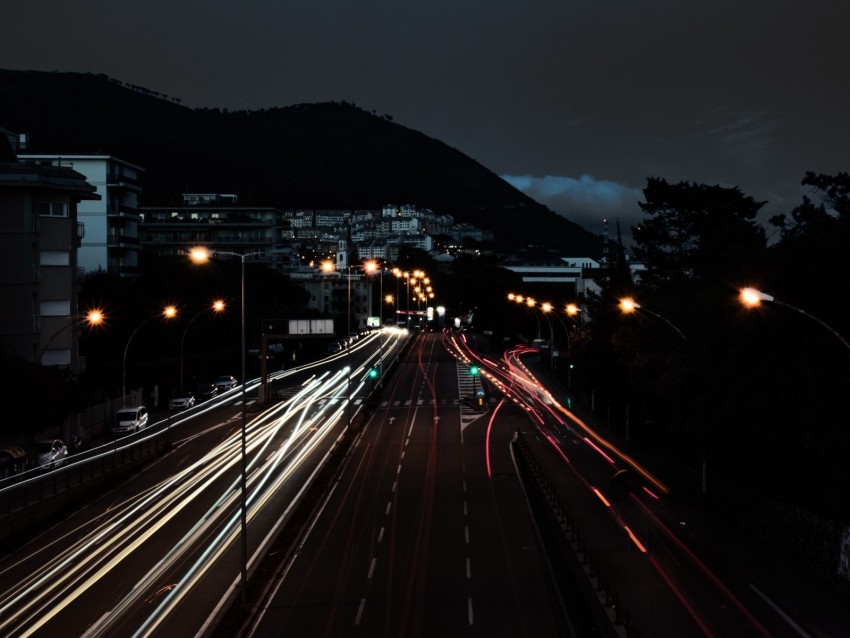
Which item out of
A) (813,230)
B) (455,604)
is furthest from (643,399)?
(455,604)

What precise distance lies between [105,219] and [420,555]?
67.5 metres

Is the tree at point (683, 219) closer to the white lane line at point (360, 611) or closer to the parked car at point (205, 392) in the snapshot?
the parked car at point (205, 392)

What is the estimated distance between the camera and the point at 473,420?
200ft

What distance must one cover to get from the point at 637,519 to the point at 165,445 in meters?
25.0

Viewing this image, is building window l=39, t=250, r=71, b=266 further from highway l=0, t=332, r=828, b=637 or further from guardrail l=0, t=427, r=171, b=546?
guardrail l=0, t=427, r=171, b=546

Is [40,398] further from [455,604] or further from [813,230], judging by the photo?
[813,230]

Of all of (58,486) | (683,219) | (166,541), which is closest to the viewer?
(166,541)

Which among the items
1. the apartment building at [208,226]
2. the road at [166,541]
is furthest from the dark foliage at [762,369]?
the apartment building at [208,226]

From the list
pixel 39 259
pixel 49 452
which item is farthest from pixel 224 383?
pixel 49 452

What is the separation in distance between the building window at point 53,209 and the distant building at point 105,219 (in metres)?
32.9

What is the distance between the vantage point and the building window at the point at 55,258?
5259cm

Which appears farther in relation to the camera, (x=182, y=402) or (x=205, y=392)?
(x=205, y=392)

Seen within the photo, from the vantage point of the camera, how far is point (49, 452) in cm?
4097

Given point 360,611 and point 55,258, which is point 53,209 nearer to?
point 55,258
